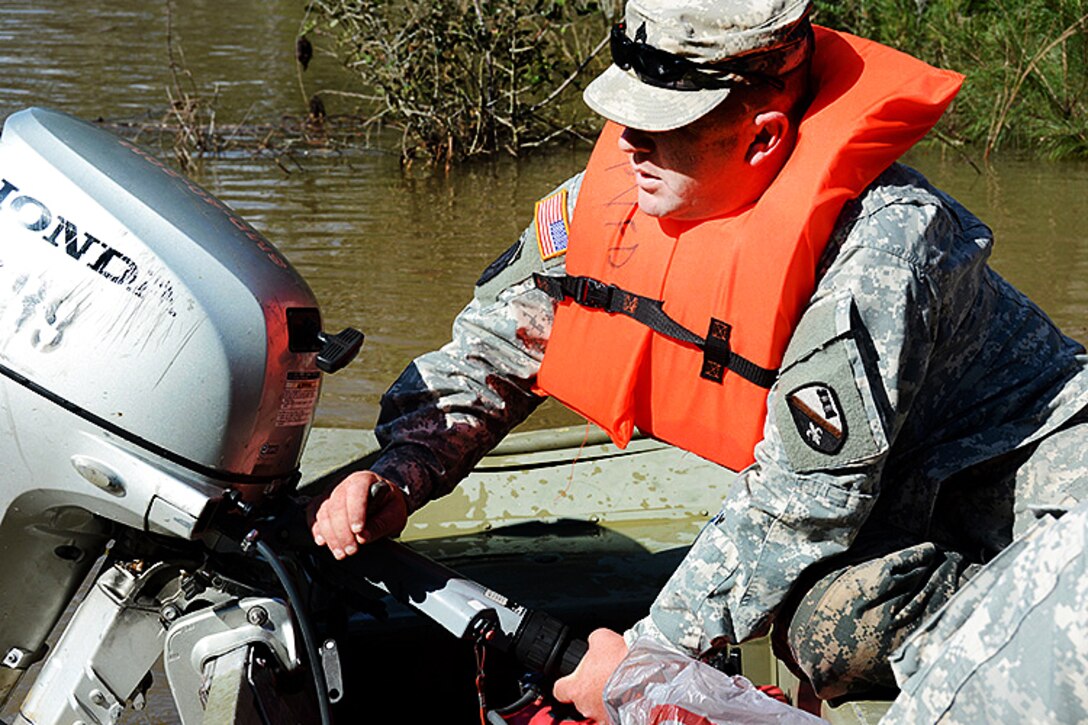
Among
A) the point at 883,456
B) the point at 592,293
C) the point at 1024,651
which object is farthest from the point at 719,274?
the point at 1024,651

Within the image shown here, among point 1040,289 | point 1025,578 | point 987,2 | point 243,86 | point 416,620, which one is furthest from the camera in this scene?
point 243,86

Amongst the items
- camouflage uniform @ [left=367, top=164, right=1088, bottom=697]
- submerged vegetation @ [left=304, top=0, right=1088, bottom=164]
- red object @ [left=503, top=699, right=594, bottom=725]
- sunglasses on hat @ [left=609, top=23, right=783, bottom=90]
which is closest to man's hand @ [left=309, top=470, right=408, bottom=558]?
camouflage uniform @ [left=367, top=164, right=1088, bottom=697]

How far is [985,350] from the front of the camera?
2.42 metres

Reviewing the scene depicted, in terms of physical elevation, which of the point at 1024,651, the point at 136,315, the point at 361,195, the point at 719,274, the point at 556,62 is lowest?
the point at 361,195

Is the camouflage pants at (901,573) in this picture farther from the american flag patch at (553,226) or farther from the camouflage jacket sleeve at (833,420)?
the american flag patch at (553,226)

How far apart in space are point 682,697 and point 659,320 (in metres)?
0.66

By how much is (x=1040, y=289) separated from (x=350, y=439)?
4.20 metres

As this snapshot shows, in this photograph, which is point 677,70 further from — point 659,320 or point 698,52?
point 659,320

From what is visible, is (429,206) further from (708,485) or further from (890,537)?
(890,537)

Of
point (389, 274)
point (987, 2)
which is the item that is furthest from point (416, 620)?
point (987, 2)

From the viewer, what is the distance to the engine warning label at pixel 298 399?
87.7 inches

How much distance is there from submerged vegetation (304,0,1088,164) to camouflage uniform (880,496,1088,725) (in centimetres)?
704

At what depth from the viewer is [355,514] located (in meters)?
2.31

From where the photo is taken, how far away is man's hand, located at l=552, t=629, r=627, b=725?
87.2 inches
